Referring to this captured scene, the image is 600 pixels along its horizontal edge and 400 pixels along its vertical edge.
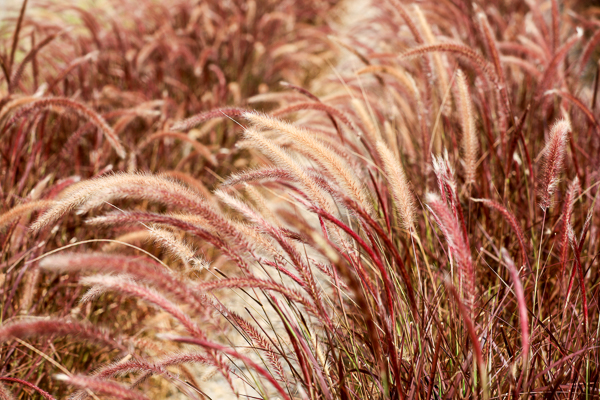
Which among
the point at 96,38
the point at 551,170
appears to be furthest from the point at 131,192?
the point at 96,38

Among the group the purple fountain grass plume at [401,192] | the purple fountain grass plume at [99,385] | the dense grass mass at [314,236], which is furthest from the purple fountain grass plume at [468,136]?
the purple fountain grass plume at [99,385]

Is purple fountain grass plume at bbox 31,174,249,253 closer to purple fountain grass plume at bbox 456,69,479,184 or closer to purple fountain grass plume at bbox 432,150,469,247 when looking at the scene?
purple fountain grass plume at bbox 432,150,469,247

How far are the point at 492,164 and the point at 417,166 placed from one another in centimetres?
37

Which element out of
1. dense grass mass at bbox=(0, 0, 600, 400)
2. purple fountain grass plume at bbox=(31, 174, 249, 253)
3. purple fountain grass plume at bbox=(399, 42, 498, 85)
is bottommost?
dense grass mass at bbox=(0, 0, 600, 400)

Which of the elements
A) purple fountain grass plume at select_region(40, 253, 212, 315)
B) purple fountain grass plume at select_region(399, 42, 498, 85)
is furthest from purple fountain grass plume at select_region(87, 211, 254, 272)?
purple fountain grass plume at select_region(399, 42, 498, 85)

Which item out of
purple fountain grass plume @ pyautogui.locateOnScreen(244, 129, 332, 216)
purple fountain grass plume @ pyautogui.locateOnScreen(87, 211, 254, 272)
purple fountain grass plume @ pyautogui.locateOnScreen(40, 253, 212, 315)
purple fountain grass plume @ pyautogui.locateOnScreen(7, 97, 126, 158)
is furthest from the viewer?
purple fountain grass plume @ pyautogui.locateOnScreen(7, 97, 126, 158)

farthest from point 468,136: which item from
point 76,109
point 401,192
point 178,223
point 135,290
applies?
point 76,109

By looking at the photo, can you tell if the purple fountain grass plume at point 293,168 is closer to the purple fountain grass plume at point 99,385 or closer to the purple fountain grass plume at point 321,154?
the purple fountain grass plume at point 321,154

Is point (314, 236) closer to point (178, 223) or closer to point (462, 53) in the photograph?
point (178, 223)

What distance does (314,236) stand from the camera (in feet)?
2.45

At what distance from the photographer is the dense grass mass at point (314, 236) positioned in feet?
2.89

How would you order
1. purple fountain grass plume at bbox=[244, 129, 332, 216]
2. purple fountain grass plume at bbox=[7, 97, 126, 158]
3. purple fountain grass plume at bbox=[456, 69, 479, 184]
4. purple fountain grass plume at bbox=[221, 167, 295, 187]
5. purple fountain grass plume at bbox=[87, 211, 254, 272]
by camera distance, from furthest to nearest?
purple fountain grass plume at bbox=[7, 97, 126, 158] < purple fountain grass plume at bbox=[456, 69, 479, 184] < purple fountain grass plume at bbox=[221, 167, 295, 187] < purple fountain grass plume at bbox=[244, 129, 332, 216] < purple fountain grass plume at bbox=[87, 211, 254, 272]

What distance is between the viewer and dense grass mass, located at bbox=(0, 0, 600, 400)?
0.88m

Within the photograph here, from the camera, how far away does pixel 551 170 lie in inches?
Result: 43.8
